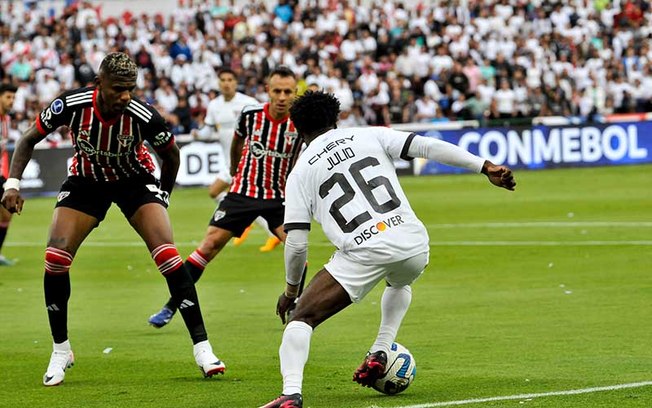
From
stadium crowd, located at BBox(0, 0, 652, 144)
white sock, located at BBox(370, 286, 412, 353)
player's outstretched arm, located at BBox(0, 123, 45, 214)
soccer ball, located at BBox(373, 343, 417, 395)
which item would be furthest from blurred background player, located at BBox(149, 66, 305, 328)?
stadium crowd, located at BBox(0, 0, 652, 144)

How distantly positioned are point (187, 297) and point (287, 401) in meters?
2.36

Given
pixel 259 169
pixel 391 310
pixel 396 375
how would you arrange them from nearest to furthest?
1. pixel 396 375
2. pixel 391 310
3. pixel 259 169

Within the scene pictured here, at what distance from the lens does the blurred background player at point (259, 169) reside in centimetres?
1253

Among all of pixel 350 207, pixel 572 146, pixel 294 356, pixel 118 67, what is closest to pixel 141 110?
pixel 118 67

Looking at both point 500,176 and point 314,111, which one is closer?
point 500,176

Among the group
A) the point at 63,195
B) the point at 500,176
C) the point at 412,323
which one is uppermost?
the point at 500,176

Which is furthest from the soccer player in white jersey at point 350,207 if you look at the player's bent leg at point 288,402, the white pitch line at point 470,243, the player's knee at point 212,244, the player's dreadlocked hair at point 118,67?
the white pitch line at point 470,243

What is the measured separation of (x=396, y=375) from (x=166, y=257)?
2066 mm

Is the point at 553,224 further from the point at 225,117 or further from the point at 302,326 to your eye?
the point at 302,326

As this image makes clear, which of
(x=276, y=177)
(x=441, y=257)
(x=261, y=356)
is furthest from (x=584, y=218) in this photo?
(x=261, y=356)

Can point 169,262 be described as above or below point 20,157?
below

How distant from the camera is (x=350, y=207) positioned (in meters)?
7.80

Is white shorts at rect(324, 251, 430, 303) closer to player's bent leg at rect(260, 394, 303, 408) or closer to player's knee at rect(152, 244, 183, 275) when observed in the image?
player's bent leg at rect(260, 394, 303, 408)

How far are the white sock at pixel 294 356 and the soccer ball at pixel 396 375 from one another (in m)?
0.87
